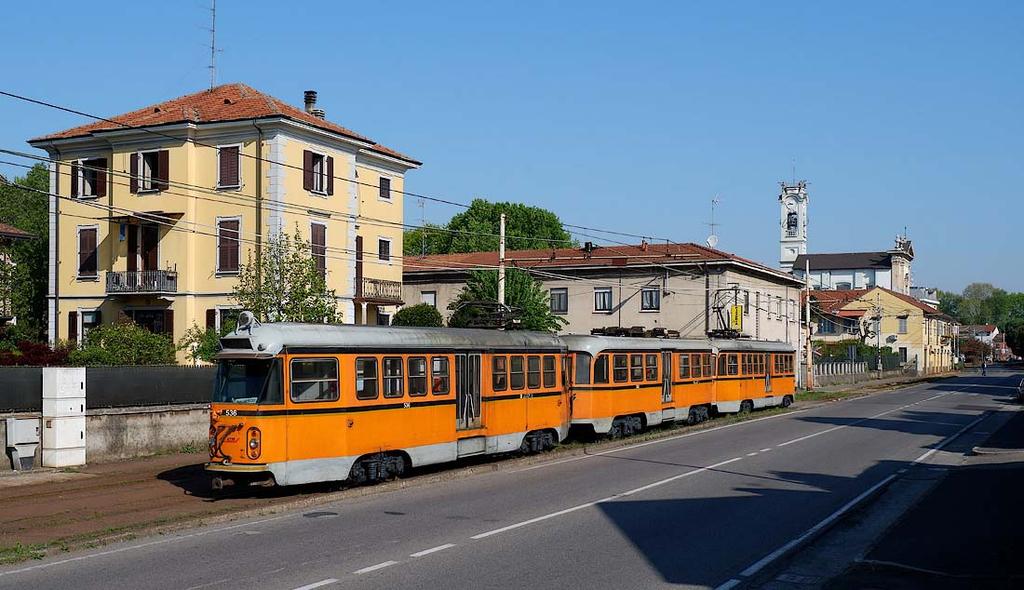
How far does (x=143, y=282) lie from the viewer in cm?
3988

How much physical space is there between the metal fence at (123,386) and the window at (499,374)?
7879 mm

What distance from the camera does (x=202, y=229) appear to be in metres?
39.6

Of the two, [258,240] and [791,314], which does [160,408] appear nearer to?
[258,240]

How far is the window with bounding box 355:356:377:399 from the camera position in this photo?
18.3 m

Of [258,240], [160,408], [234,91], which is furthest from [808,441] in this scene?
[234,91]

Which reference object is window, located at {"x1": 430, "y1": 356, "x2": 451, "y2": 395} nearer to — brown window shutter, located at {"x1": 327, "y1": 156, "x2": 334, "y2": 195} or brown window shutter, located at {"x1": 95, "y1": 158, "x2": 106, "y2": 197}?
brown window shutter, located at {"x1": 327, "y1": 156, "x2": 334, "y2": 195}

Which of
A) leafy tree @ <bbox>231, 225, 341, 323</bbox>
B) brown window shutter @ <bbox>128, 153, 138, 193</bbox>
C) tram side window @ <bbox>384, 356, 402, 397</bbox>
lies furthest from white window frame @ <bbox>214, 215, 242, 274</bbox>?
tram side window @ <bbox>384, 356, 402, 397</bbox>

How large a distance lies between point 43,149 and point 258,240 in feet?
38.4

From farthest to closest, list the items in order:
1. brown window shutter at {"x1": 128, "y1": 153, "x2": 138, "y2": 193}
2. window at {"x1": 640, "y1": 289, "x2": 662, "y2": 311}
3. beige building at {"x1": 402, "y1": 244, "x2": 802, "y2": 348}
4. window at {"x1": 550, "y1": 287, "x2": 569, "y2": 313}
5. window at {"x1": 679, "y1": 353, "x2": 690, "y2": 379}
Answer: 1. window at {"x1": 550, "y1": 287, "x2": 569, "y2": 313}
2. window at {"x1": 640, "y1": 289, "x2": 662, "y2": 311}
3. beige building at {"x1": 402, "y1": 244, "x2": 802, "y2": 348}
4. brown window shutter at {"x1": 128, "y1": 153, "x2": 138, "y2": 193}
5. window at {"x1": 679, "y1": 353, "x2": 690, "y2": 379}

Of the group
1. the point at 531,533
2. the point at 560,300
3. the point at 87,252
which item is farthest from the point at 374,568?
the point at 560,300

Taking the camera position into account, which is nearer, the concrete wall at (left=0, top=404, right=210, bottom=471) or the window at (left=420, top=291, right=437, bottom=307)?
the concrete wall at (left=0, top=404, right=210, bottom=471)

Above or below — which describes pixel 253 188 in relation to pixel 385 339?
above

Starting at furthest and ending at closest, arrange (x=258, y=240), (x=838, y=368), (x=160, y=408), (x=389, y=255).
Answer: (x=838, y=368) < (x=389, y=255) < (x=258, y=240) < (x=160, y=408)

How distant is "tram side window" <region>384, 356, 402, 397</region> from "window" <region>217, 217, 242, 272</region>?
2133 cm
